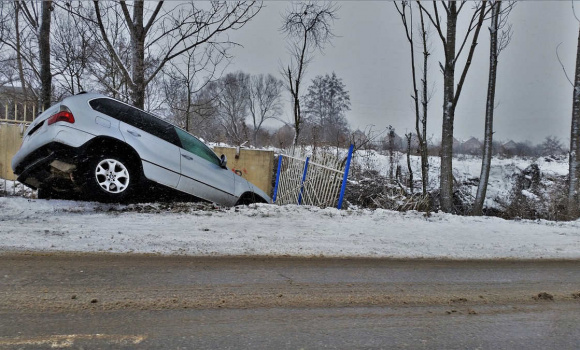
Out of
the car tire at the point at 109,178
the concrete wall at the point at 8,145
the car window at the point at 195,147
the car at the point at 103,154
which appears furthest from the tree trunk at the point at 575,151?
the concrete wall at the point at 8,145

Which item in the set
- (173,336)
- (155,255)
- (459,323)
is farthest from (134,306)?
(459,323)

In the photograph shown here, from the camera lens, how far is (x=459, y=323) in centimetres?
301

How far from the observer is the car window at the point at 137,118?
6266 mm

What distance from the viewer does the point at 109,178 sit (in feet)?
20.4

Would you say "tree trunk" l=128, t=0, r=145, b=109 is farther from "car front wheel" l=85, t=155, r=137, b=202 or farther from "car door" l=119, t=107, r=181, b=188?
"car front wheel" l=85, t=155, r=137, b=202

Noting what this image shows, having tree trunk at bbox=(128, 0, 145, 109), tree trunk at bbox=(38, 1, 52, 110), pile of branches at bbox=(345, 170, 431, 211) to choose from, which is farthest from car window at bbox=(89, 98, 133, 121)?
pile of branches at bbox=(345, 170, 431, 211)

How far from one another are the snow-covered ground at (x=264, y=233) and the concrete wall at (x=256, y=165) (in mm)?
4366

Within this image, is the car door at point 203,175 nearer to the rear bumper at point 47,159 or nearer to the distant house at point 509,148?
the rear bumper at point 47,159

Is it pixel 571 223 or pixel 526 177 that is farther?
pixel 526 177

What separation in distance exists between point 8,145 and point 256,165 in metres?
7.90

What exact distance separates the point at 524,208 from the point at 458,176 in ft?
20.3

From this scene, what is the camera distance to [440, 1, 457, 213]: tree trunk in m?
9.67

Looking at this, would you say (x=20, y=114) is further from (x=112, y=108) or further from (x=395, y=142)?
(x=395, y=142)

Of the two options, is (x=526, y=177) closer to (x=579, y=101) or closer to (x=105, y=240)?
(x=579, y=101)
